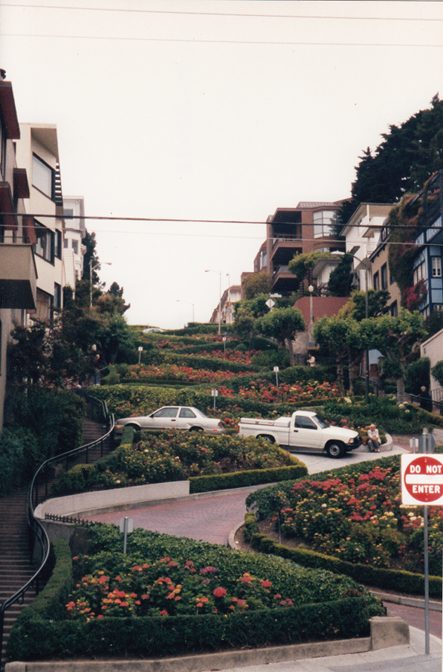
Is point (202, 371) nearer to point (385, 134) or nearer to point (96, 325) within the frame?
point (96, 325)

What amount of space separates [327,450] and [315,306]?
3398 cm

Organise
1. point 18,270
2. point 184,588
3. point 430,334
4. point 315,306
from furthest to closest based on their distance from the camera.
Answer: point 315,306
point 430,334
point 18,270
point 184,588

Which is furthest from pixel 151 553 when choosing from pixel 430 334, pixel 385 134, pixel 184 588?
pixel 385 134

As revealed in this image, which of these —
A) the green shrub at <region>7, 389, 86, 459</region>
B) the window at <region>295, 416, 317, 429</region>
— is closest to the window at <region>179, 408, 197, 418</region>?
the window at <region>295, 416, 317, 429</region>

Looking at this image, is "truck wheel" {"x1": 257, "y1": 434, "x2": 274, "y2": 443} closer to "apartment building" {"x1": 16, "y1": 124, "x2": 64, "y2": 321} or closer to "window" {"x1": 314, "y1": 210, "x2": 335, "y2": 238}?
"apartment building" {"x1": 16, "y1": 124, "x2": 64, "y2": 321}

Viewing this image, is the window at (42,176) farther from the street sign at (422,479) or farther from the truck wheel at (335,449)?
the street sign at (422,479)

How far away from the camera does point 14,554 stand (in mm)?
17297

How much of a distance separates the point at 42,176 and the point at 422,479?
2757 cm

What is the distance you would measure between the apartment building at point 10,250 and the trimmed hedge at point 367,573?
1013 cm

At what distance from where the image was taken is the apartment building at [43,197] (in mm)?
32312

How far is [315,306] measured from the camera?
61594mm

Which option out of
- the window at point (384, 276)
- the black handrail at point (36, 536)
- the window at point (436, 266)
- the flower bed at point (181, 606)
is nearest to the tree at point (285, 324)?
the window at point (384, 276)

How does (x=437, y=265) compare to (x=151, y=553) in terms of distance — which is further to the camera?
(x=437, y=265)

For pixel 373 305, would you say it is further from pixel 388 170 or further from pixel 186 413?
pixel 388 170
